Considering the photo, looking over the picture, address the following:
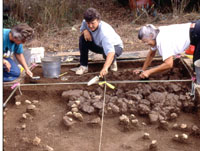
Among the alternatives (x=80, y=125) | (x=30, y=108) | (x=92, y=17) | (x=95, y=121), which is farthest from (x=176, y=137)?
(x=92, y=17)

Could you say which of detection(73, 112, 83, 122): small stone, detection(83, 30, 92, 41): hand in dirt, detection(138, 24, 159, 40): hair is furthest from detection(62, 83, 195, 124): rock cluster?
detection(83, 30, 92, 41): hand in dirt

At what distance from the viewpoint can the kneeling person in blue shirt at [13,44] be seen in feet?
11.4

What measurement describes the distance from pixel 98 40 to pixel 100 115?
1.44 m

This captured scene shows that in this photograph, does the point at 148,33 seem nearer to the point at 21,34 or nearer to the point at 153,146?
the point at 153,146

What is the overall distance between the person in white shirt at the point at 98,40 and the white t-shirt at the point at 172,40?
73 centimetres

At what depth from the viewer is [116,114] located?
337 centimetres

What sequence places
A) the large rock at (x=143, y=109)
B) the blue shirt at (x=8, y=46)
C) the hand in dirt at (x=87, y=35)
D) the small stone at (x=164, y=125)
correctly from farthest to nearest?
the hand in dirt at (x=87, y=35) → the blue shirt at (x=8, y=46) → the large rock at (x=143, y=109) → the small stone at (x=164, y=125)

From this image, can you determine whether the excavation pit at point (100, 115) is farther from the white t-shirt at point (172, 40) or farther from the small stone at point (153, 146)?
the white t-shirt at point (172, 40)

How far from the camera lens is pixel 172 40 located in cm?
358

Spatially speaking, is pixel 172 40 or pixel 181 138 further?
pixel 172 40

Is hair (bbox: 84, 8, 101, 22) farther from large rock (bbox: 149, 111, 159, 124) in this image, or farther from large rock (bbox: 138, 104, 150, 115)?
large rock (bbox: 149, 111, 159, 124)

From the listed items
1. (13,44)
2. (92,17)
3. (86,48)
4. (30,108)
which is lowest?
(30,108)

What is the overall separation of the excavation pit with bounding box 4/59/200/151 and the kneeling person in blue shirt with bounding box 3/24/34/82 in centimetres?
21

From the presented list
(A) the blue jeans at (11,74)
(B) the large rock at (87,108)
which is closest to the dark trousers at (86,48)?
(A) the blue jeans at (11,74)
